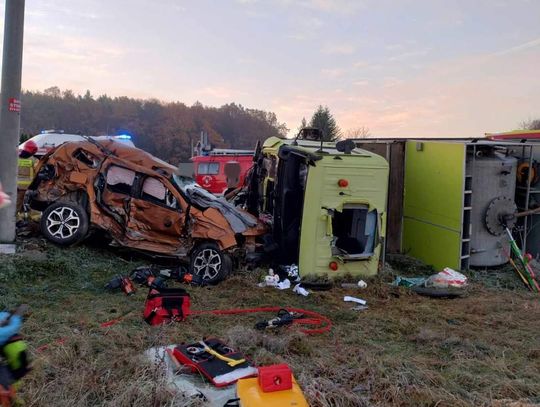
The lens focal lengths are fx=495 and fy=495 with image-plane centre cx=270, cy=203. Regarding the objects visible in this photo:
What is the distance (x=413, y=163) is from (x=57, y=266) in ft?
22.7

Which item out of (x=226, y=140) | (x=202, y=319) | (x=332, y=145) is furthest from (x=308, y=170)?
(x=226, y=140)

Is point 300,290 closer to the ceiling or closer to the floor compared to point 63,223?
closer to the floor

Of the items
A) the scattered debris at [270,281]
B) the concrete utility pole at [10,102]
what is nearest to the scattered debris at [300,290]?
the scattered debris at [270,281]

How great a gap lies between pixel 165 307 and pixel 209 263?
92.4 inches

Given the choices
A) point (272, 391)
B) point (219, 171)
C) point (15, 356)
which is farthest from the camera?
point (219, 171)

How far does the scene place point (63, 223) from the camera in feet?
25.9

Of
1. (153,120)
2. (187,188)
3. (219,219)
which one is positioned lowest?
(219,219)

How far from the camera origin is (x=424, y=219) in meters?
9.78

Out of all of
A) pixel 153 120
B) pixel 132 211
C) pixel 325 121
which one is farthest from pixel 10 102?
pixel 153 120

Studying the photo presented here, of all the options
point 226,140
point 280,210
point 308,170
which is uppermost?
point 226,140

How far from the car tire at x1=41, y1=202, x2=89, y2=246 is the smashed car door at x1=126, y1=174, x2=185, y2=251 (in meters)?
0.75

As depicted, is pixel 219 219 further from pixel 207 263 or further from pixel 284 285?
pixel 284 285

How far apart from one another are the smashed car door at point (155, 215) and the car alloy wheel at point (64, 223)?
2.71 feet

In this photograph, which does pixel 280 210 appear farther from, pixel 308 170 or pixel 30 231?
pixel 30 231
